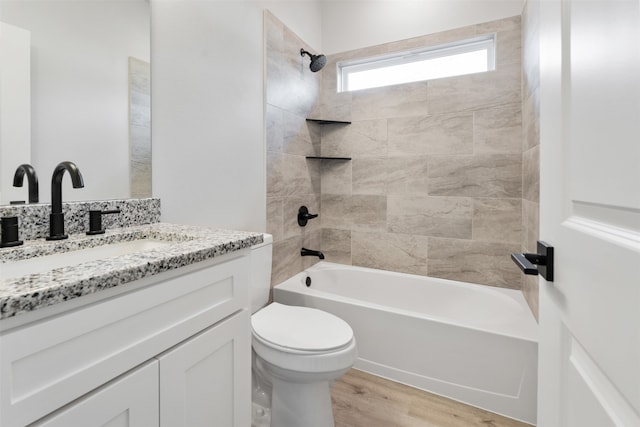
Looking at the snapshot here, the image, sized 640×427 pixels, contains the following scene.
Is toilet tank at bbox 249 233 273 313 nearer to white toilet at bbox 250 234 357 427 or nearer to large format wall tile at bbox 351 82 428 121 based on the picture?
white toilet at bbox 250 234 357 427

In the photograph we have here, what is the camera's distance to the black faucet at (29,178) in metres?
0.93

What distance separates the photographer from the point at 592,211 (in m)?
0.45

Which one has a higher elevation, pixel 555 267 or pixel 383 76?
pixel 383 76

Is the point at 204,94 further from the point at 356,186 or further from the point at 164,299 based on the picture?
the point at 356,186

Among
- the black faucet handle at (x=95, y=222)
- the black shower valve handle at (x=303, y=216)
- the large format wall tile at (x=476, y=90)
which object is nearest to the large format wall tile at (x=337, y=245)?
the black shower valve handle at (x=303, y=216)

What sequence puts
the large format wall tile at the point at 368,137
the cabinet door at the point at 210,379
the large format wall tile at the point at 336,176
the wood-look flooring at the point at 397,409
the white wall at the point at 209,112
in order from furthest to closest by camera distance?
the large format wall tile at the point at 336,176 → the large format wall tile at the point at 368,137 → the wood-look flooring at the point at 397,409 → the white wall at the point at 209,112 → the cabinet door at the point at 210,379

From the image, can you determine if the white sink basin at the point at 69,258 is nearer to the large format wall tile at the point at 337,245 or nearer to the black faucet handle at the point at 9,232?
the black faucet handle at the point at 9,232

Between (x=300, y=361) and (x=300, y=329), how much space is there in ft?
0.63

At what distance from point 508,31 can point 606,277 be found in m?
2.32

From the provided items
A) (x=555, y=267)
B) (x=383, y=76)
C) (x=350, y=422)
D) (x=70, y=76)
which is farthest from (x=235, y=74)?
(x=350, y=422)

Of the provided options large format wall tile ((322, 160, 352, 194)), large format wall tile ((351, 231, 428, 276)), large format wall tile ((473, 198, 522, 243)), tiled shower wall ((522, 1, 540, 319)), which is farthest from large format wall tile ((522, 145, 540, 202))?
large format wall tile ((322, 160, 352, 194))

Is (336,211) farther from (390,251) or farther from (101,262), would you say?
(101,262)

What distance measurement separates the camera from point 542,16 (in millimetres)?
674

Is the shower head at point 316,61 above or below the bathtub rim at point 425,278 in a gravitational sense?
above
